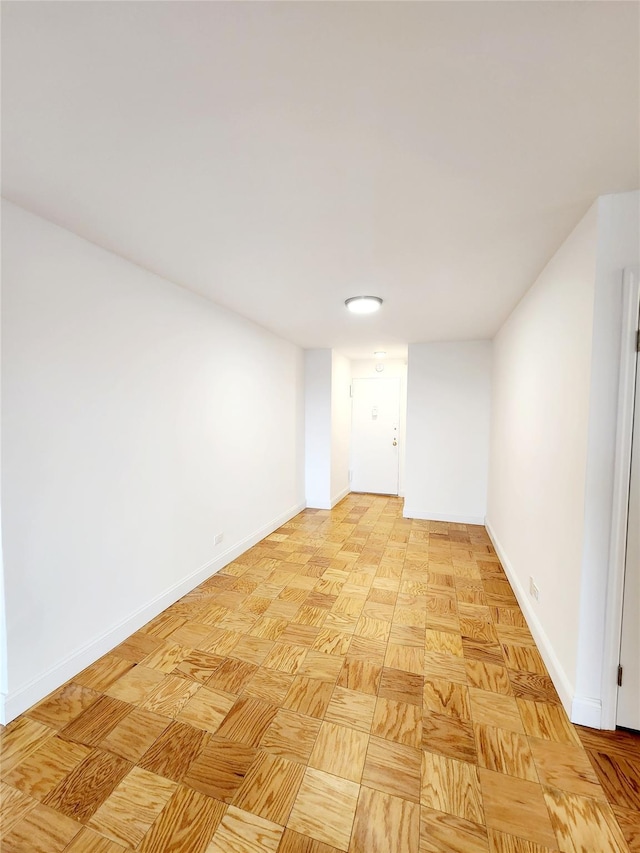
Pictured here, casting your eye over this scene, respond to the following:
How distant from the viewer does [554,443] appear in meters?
2.00

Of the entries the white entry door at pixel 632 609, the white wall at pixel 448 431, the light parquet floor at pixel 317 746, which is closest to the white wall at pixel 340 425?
the white wall at pixel 448 431

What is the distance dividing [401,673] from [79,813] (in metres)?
1.47

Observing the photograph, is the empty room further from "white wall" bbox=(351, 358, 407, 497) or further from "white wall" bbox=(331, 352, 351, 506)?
"white wall" bbox=(351, 358, 407, 497)

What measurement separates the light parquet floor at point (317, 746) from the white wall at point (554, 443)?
1.03 ft

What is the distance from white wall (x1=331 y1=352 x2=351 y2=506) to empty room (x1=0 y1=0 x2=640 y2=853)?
223cm

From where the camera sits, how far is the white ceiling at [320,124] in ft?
2.88

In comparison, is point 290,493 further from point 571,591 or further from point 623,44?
point 623,44

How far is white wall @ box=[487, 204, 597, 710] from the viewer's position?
1.64 m

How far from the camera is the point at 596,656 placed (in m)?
1.57

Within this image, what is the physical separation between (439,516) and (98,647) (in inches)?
153

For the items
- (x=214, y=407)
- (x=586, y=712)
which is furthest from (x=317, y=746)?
(x=214, y=407)

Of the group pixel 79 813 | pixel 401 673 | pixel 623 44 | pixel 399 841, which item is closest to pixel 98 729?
pixel 79 813

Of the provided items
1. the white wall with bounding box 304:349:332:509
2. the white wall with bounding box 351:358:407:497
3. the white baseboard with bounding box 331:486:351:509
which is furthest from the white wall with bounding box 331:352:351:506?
the white wall with bounding box 351:358:407:497

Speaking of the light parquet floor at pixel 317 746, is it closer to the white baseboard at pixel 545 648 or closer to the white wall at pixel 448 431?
the white baseboard at pixel 545 648
